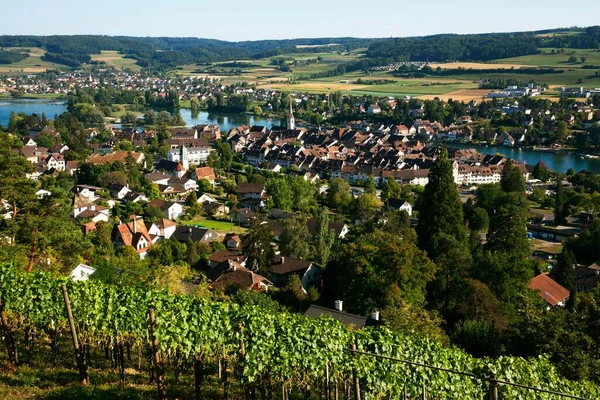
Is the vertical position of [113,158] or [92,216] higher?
[113,158]

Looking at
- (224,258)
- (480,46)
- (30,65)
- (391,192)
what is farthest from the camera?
(30,65)

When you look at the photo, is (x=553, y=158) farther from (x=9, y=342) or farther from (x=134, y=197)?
(x=9, y=342)

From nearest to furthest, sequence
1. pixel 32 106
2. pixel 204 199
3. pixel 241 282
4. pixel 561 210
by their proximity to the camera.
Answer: pixel 241 282
pixel 561 210
pixel 204 199
pixel 32 106

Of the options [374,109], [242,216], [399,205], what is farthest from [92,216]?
[374,109]

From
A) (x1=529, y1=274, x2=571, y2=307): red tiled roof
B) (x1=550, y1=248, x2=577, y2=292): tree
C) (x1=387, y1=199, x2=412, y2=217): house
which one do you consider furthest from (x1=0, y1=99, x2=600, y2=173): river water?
(x1=529, y1=274, x2=571, y2=307): red tiled roof

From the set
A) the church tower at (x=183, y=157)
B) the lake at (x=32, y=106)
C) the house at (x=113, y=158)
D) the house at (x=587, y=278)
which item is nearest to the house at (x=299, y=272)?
the house at (x=587, y=278)

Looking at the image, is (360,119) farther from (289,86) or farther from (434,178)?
(434,178)

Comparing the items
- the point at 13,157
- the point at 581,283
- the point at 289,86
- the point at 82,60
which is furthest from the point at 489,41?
the point at 13,157
